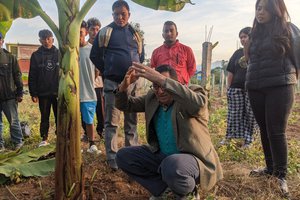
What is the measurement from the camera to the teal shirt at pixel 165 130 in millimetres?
2677

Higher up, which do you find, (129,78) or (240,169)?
(129,78)

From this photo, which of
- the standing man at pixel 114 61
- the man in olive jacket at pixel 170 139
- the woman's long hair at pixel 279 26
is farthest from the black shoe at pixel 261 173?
the standing man at pixel 114 61

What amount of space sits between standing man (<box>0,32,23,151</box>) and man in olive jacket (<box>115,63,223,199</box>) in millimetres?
2419

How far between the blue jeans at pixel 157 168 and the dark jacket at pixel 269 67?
975mm

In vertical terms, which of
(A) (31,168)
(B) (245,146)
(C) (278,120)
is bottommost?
(B) (245,146)

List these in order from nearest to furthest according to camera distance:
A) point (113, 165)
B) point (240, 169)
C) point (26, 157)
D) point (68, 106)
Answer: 1. point (68, 106)
2. point (26, 157)
3. point (113, 165)
4. point (240, 169)

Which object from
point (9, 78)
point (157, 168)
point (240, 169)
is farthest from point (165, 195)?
point (9, 78)

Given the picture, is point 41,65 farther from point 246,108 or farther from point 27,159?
point 246,108

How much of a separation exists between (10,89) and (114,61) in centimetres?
185

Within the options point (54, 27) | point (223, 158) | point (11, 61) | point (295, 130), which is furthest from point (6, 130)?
point (295, 130)

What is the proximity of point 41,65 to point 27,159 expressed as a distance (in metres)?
1.97

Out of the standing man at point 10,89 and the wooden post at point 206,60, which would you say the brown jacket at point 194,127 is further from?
the standing man at point 10,89

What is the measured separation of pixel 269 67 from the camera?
2902 mm

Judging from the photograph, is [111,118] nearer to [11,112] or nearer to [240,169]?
[240,169]
